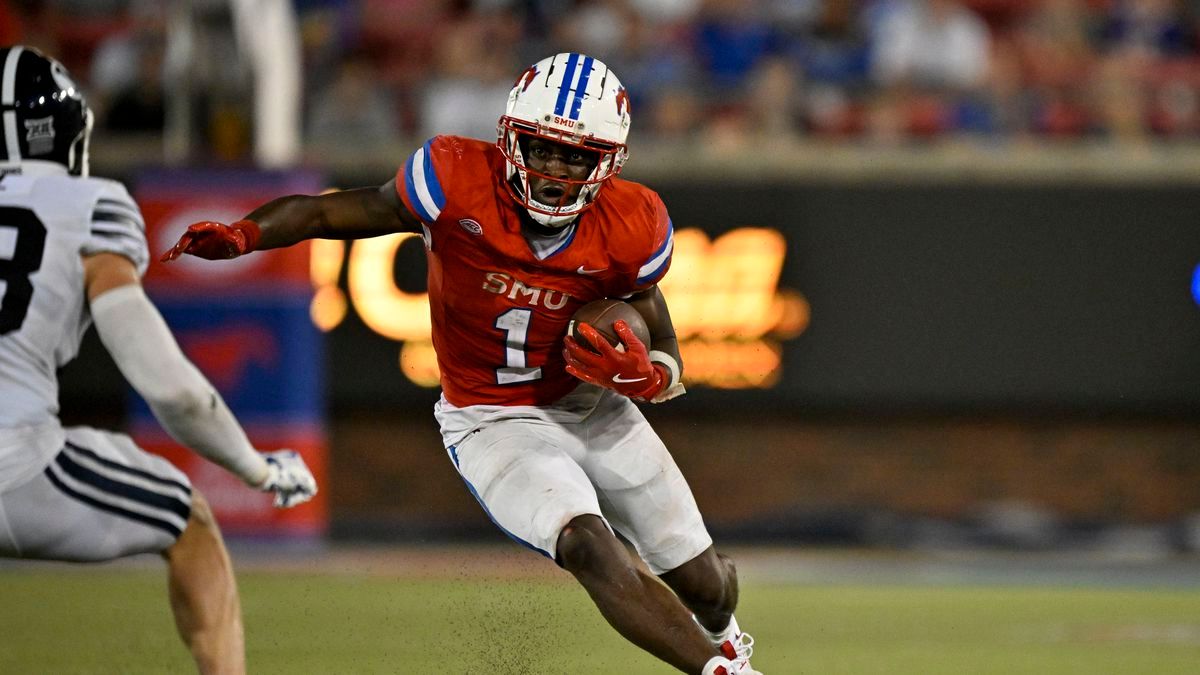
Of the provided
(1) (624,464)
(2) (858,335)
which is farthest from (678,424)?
(1) (624,464)

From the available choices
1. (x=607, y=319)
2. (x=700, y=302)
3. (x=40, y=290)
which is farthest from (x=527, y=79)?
(x=700, y=302)

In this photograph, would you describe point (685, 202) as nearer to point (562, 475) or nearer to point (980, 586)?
point (980, 586)

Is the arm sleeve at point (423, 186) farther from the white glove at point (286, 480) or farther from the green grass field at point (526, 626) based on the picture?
the green grass field at point (526, 626)

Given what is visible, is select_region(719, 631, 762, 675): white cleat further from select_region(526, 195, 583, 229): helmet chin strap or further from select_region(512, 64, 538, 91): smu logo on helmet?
select_region(512, 64, 538, 91): smu logo on helmet

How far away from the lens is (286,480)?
A: 414cm

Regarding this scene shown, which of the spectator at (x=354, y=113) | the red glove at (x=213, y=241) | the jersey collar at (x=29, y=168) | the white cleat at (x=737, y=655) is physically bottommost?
the white cleat at (x=737, y=655)

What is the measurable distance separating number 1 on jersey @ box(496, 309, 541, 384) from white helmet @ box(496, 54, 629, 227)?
0.27 m

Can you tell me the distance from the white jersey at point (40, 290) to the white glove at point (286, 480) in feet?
1.74

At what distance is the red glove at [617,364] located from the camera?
3.99 meters

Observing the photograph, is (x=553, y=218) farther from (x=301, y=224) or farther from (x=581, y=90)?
(x=301, y=224)

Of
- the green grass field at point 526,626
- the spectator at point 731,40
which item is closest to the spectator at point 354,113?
the spectator at point 731,40

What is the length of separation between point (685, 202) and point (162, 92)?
309cm

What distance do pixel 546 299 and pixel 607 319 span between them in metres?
0.22

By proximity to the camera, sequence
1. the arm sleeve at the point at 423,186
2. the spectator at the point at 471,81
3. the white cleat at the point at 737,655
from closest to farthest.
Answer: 1. the white cleat at the point at 737,655
2. the arm sleeve at the point at 423,186
3. the spectator at the point at 471,81
